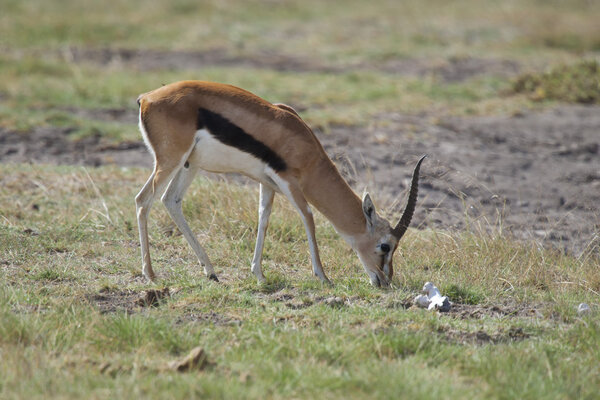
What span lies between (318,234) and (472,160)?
3602 mm

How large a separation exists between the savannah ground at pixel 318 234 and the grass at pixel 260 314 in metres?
0.02

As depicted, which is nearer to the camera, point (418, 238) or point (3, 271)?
point (3, 271)

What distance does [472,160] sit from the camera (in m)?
10.7

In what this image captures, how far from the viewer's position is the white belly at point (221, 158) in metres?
6.35

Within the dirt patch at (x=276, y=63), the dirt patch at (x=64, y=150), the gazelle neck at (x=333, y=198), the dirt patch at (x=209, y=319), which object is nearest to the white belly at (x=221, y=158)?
the gazelle neck at (x=333, y=198)

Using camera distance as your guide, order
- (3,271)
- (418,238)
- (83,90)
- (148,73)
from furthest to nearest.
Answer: (148,73), (83,90), (418,238), (3,271)

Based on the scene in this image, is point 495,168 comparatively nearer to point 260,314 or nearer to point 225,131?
point 225,131

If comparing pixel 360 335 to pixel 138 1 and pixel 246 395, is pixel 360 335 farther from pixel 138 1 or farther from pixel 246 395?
pixel 138 1

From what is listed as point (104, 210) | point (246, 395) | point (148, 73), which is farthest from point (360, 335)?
point (148, 73)

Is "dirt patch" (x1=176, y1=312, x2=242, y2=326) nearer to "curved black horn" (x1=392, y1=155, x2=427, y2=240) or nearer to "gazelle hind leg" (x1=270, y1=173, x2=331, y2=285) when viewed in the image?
"gazelle hind leg" (x1=270, y1=173, x2=331, y2=285)

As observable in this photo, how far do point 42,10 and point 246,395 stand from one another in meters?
18.9

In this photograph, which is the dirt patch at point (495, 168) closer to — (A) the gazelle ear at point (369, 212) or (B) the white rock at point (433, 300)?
(A) the gazelle ear at point (369, 212)

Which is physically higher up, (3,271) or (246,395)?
(246,395)

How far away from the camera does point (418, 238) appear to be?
7.78 meters
